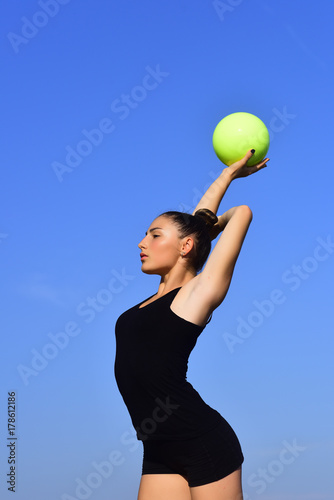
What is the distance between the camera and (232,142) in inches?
207

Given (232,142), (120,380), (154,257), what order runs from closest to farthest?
1. (120,380)
2. (154,257)
3. (232,142)

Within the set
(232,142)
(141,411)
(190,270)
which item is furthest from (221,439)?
(232,142)

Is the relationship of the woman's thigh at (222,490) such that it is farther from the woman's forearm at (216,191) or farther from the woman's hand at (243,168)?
the woman's hand at (243,168)

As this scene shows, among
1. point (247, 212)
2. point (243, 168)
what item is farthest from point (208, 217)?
point (247, 212)

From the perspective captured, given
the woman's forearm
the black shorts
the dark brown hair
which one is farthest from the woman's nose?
the black shorts

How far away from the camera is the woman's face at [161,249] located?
468 cm

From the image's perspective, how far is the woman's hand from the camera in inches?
199

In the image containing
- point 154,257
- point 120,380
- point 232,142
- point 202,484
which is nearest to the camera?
point 202,484

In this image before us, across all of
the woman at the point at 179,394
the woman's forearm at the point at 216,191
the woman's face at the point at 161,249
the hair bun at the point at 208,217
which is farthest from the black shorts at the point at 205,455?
the woman's forearm at the point at 216,191

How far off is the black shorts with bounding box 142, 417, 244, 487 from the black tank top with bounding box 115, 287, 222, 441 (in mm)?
61

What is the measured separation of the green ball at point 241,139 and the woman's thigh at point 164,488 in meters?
2.52

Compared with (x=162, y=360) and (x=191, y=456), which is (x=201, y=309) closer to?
(x=162, y=360)

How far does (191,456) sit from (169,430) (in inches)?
8.5

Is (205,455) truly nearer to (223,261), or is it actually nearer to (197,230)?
(223,261)
